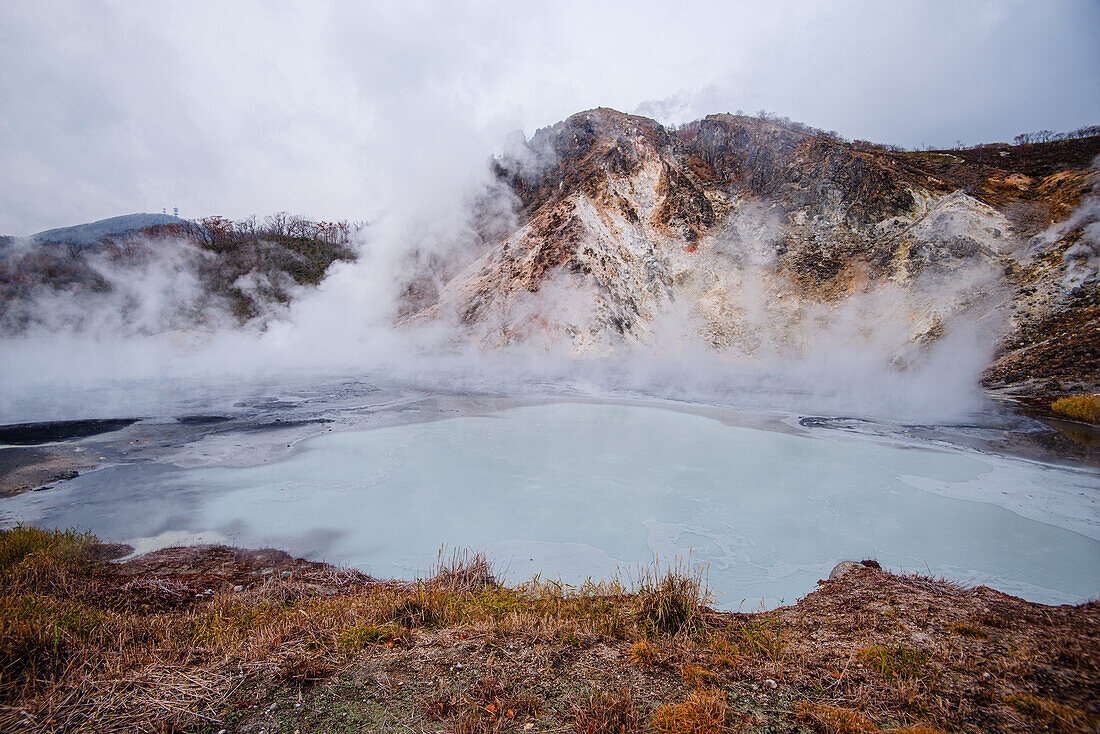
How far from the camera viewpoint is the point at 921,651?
2791mm

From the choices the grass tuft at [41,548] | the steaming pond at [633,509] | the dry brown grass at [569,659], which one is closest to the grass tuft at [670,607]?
the dry brown grass at [569,659]

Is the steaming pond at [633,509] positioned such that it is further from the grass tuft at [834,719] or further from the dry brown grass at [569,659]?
the grass tuft at [834,719]

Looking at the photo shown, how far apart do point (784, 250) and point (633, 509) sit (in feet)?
87.9

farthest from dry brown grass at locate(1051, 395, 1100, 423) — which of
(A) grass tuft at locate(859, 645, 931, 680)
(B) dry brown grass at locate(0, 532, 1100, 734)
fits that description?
(A) grass tuft at locate(859, 645, 931, 680)

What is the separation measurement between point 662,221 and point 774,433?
2160 centimetres

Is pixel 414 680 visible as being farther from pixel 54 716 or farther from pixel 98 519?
pixel 98 519

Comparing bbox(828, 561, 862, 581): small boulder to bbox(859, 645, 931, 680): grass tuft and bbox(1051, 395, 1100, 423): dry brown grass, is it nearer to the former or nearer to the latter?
bbox(859, 645, 931, 680): grass tuft

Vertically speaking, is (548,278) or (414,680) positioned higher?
→ (548,278)

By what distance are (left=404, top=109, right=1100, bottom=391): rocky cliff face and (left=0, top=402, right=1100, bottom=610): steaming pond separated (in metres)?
14.3

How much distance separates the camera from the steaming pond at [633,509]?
19.0ft

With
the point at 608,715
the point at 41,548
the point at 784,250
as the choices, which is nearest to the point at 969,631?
the point at 608,715

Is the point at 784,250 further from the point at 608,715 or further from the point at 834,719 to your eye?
the point at 608,715

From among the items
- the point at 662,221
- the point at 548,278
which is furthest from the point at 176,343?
the point at 662,221

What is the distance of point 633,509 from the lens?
7.31 metres
